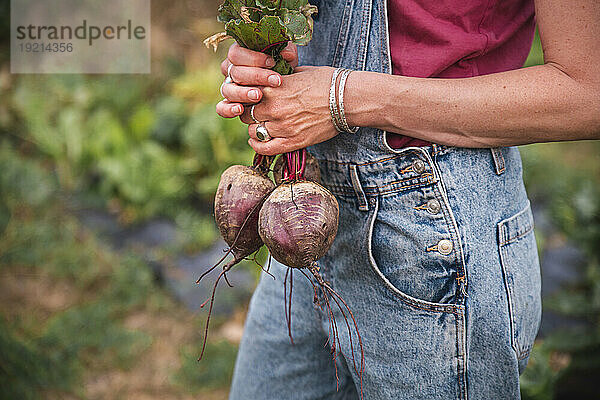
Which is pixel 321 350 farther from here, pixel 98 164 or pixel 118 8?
pixel 118 8

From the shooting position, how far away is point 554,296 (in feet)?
11.3

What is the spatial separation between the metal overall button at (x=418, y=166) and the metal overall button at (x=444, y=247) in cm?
16

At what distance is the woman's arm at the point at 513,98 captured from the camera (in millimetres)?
1118

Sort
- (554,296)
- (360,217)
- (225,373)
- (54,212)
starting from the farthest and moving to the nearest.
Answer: (54,212) → (554,296) → (225,373) → (360,217)

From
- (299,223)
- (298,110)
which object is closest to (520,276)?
(299,223)

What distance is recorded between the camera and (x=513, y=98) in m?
1.17

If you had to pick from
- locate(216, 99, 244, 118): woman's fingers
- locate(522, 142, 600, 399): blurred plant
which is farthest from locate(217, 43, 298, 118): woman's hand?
locate(522, 142, 600, 399): blurred plant

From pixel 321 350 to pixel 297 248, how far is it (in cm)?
47

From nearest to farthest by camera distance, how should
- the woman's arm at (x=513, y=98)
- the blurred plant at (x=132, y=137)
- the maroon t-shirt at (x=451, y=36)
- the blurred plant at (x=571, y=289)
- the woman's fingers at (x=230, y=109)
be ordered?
the woman's arm at (x=513, y=98)
the maroon t-shirt at (x=451, y=36)
the woman's fingers at (x=230, y=109)
the blurred plant at (x=571, y=289)
the blurred plant at (x=132, y=137)

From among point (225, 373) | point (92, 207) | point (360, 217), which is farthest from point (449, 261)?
point (92, 207)

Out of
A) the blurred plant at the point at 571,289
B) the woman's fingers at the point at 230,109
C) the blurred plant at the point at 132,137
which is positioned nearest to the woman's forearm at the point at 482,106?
the woman's fingers at the point at 230,109

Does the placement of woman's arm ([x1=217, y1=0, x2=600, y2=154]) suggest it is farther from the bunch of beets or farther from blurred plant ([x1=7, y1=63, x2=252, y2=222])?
blurred plant ([x1=7, y1=63, x2=252, y2=222])

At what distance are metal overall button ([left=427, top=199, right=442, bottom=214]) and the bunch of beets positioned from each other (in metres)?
0.20

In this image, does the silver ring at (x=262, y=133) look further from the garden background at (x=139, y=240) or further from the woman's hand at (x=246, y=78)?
the garden background at (x=139, y=240)
